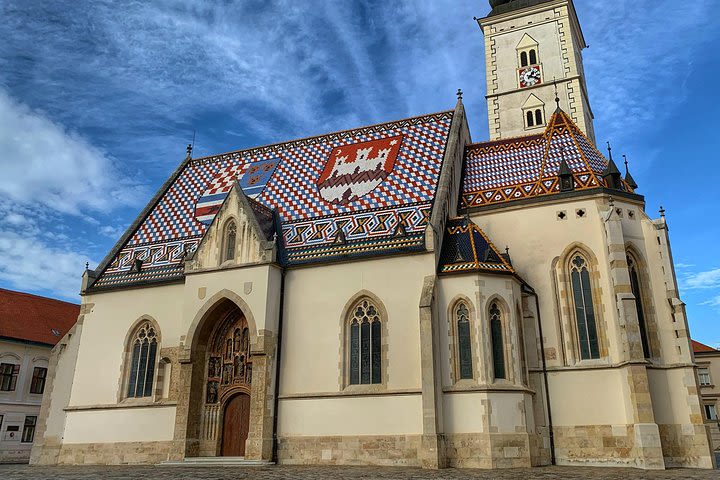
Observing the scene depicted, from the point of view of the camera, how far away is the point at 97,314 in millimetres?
23938

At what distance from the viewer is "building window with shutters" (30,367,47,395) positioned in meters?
32.8

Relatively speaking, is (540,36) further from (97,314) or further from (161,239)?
(97,314)

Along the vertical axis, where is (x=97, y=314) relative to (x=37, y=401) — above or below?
above

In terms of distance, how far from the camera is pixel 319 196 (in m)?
23.8

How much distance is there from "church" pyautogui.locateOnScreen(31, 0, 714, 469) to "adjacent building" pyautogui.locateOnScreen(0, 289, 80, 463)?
33.8ft

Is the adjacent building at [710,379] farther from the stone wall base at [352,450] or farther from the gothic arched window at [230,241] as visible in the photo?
the gothic arched window at [230,241]

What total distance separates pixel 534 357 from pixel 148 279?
14.6 metres

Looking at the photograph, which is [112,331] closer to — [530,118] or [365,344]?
[365,344]

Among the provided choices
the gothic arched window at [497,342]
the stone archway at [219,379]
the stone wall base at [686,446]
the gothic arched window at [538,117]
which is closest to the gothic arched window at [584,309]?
the gothic arched window at [497,342]

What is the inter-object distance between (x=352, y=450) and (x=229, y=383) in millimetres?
5366

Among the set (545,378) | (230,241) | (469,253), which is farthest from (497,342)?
(230,241)

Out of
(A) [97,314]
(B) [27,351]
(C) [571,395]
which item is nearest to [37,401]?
(B) [27,351]

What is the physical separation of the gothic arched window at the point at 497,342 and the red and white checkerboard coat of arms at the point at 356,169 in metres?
7.01

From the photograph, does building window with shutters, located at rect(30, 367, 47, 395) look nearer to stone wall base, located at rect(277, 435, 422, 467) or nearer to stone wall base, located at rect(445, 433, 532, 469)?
stone wall base, located at rect(277, 435, 422, 467)
